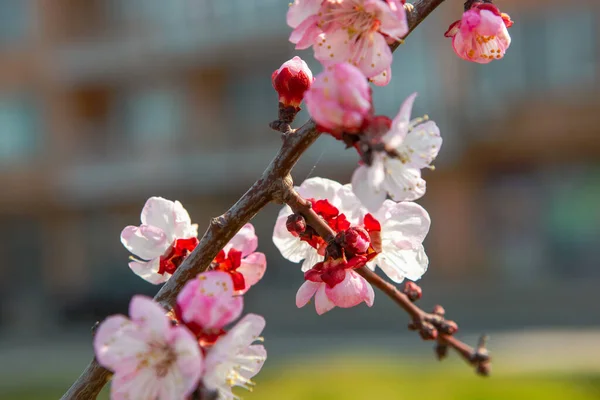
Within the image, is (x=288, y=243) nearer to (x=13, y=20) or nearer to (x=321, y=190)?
(x=321, y=190)

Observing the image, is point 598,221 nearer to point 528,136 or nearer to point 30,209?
point 528,136

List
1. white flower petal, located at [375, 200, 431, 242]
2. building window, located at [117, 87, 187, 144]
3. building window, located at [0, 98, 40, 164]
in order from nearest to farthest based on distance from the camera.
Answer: white flower petal, located at [375, 200, 431, 242], building window, located at [117, 87, 187, 144], building window, located at [0, 98, 40, 164]

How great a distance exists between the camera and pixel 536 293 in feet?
34.3

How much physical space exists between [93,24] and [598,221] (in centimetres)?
884

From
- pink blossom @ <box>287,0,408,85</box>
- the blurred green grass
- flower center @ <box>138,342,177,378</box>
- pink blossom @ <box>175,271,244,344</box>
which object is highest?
pink blossom @ <box>287,0,408,85</box>

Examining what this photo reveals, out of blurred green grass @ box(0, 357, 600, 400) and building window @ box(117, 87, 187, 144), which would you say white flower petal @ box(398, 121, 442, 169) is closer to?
blurred green grass @ box(0, 357, 600, 400)

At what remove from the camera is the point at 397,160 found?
0.64 m

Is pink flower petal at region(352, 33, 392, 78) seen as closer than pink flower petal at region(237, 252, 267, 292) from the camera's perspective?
Yes

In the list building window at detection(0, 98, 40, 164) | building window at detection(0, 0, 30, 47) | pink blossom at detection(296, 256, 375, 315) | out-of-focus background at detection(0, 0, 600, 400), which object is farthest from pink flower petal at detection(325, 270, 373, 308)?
building window at detection(0, 0, 30, 47)

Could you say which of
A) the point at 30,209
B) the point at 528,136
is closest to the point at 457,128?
the point at 528,136

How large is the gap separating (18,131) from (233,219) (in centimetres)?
1338

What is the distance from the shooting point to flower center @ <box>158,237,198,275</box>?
2.60 feet

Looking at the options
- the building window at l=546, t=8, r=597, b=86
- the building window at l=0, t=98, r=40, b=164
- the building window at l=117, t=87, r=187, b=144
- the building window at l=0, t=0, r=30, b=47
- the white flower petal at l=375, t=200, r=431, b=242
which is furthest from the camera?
the building window at l=0, t=98, r=40, b=164

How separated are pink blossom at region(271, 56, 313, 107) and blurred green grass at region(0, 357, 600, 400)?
322 centimetres
